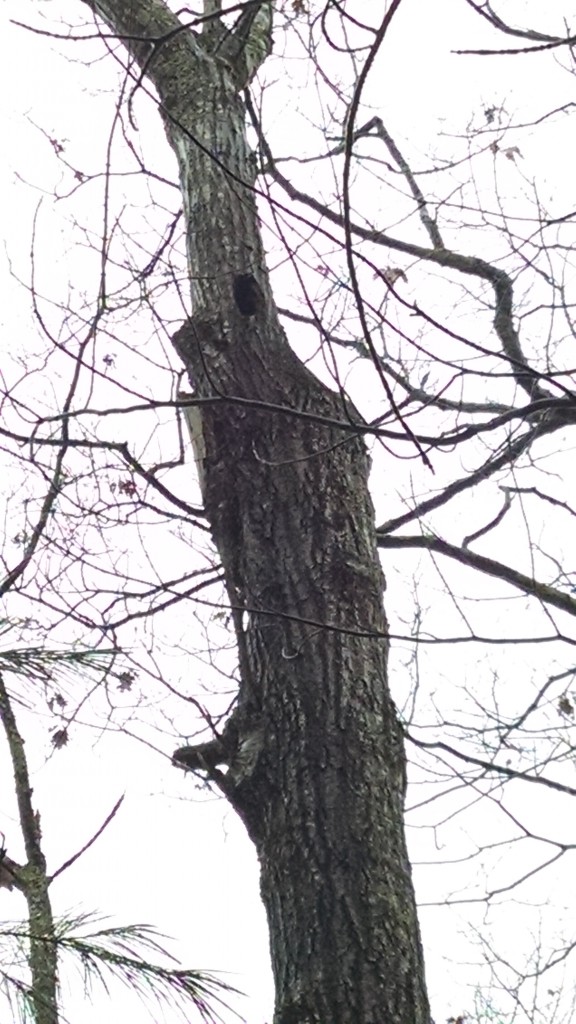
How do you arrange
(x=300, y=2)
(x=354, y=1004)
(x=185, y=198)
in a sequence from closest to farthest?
(x=354, y=1004), (x=185, y=198), (x=300, y=2)

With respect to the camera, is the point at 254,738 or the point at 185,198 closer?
the point at 254,738

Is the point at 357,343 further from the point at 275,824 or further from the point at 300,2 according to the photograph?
the point at 275,824

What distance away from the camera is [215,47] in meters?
3.92

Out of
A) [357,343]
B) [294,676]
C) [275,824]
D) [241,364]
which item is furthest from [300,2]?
[275,824]

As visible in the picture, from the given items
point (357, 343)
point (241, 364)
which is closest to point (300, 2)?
point (357, 343)

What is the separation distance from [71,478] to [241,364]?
36.6 inches

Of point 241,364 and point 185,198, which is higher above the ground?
point 185,198

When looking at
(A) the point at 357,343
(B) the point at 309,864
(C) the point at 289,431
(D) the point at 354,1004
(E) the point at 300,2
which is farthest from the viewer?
(E) the point at 300,2

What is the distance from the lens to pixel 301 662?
243cm

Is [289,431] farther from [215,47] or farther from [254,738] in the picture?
[215,47]

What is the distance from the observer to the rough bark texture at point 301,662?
2061 millimetres

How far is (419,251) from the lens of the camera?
4.27 meters

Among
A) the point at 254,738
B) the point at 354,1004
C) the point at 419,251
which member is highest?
the point at 419,251

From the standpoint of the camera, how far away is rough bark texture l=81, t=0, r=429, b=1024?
6.76 ft
